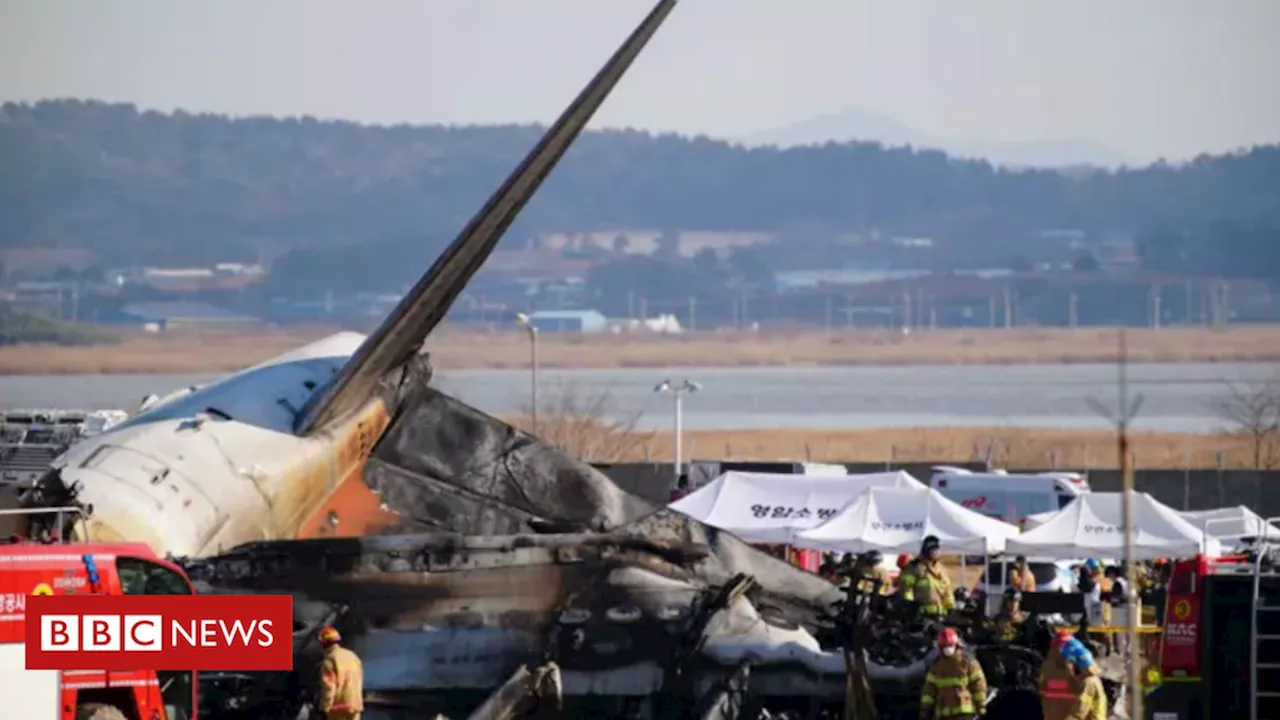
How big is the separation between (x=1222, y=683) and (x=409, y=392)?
1210cm

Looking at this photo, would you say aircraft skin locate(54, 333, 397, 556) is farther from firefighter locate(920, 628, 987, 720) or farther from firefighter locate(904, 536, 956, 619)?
firefighter locate(920, 628, 987, 720)

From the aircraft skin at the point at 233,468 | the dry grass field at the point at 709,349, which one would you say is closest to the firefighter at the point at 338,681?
the aircraft skin at the point at 233,468

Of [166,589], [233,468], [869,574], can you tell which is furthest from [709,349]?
[166,589]

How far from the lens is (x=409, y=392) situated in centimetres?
2889

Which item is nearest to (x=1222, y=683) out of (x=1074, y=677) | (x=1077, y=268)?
(x=1074, y=677)

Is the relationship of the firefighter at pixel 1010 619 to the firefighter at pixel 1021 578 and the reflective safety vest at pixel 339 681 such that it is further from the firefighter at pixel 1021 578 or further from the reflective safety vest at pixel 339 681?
the reflective safety vest at pixel 339 681

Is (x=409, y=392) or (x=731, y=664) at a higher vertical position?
(x=409, y=392)

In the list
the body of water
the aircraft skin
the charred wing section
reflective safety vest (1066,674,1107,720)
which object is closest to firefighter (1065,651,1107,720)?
reflective safety vest (1066,674,1107,720)

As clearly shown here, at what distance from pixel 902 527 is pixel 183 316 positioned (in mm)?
132516

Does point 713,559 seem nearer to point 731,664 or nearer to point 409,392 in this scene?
point 731,664

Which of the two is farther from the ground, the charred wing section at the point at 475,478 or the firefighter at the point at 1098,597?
the charred wing section at the point at 475,478

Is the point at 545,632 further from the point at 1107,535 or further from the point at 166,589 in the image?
the point at 1107,535

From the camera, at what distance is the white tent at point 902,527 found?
39.2 metres

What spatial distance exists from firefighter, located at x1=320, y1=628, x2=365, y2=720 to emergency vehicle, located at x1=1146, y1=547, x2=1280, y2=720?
806 centimetres
